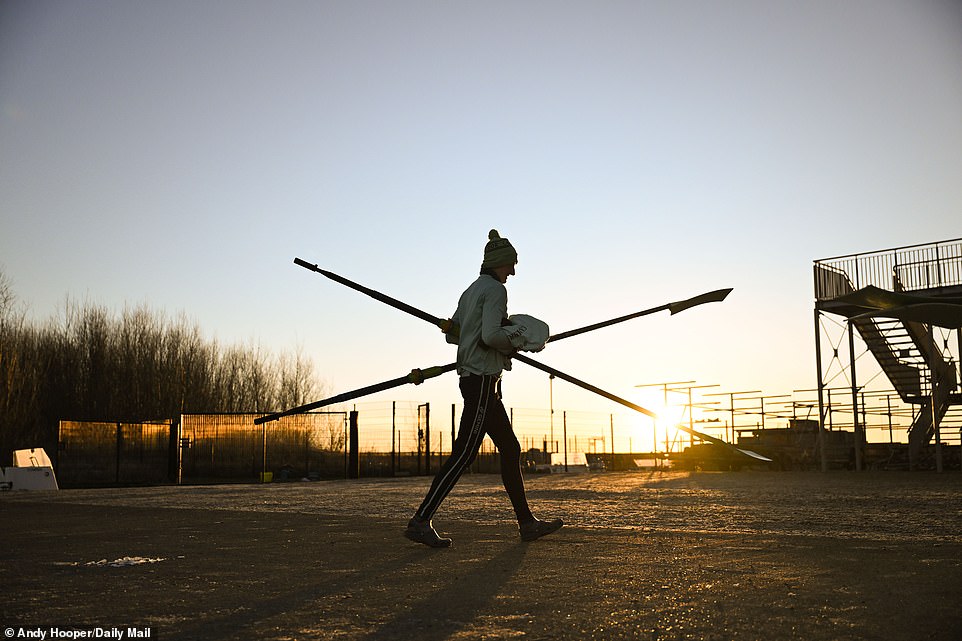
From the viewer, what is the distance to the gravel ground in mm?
3285

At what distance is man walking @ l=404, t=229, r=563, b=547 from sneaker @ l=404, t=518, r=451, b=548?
14 cm

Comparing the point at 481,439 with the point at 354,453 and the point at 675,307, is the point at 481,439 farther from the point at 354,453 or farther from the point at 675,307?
the point at 354,453

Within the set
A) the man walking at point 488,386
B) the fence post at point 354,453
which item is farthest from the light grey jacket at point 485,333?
the fence post at point 354,453

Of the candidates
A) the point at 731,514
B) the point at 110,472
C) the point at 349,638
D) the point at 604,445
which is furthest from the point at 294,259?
the point at 604,445

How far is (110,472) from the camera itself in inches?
1160

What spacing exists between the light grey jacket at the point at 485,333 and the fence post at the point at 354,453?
24281 mm

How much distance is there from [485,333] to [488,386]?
1.18ft

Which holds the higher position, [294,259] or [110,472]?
Result: [294,259]

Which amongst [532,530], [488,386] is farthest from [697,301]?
[532,530]

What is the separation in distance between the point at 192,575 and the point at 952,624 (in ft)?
11.3

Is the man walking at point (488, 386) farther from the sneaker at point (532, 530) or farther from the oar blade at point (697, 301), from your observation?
the oar blade at point (697, 301)

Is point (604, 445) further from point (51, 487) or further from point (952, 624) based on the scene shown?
point (952, 624)

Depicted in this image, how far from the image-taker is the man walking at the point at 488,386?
6.18 m

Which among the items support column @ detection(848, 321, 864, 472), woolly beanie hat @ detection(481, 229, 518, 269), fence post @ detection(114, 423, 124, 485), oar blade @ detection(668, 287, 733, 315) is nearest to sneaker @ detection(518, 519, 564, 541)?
woolly beanie hat @ detection(481, 229, 518, 269)
